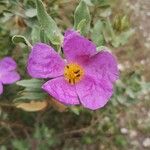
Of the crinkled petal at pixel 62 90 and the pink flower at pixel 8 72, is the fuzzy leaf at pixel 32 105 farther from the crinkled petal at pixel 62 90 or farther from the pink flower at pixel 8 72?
the crinkled petal at pixel 62 90

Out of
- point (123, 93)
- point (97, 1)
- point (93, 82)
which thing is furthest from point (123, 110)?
point (93, 82)

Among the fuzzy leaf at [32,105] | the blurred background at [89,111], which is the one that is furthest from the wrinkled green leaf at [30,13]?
the fuzzy leaf at [32,105]

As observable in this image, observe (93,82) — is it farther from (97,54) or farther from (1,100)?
(1,100)

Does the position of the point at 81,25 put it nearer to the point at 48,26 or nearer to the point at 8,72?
the point at 48,26

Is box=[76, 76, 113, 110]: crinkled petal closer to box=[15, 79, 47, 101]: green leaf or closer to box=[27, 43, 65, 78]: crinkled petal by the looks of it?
box=[27, 43, 65, 78]: crinkled petal

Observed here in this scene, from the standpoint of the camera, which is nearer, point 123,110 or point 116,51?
point 123,110
